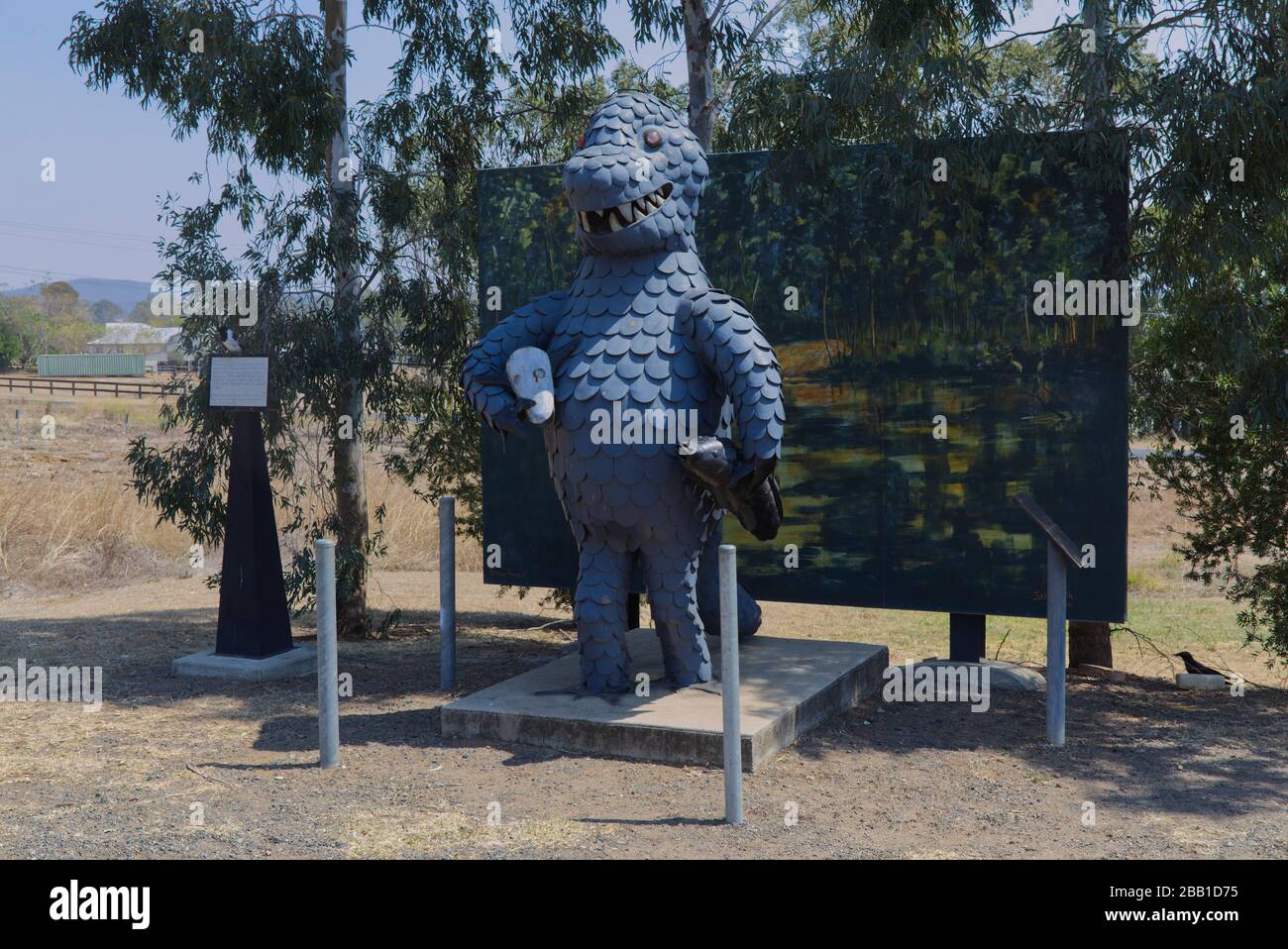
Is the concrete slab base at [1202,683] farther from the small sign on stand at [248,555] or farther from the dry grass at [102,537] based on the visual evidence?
the dry grass at [102,537]

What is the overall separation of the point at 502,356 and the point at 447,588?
5.45 feet

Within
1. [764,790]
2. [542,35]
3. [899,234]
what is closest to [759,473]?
[764,790]

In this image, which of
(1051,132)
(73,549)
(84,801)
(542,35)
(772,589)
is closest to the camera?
(84,801)

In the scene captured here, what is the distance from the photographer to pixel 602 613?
559cm

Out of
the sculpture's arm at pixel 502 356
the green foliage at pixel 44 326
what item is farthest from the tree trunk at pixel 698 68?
the green foliage at pixel 44 326

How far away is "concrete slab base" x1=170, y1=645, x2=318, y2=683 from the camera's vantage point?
7.02 meters

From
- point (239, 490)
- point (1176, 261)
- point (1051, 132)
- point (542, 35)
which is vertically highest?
point (542, 35)

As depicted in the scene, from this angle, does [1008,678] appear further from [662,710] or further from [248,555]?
[248,555]

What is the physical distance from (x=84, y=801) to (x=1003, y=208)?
17.4ft

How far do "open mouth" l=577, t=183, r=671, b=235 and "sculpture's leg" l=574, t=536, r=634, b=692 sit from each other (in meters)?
1.44

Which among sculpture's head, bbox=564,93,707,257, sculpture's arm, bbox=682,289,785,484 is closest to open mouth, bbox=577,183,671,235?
sculpture's head, bbox=564,93,707,257

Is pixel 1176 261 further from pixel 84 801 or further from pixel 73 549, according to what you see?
pixel 73 549

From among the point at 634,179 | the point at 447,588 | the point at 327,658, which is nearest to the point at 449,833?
the point at 327,658

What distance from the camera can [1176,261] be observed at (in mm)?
6316
